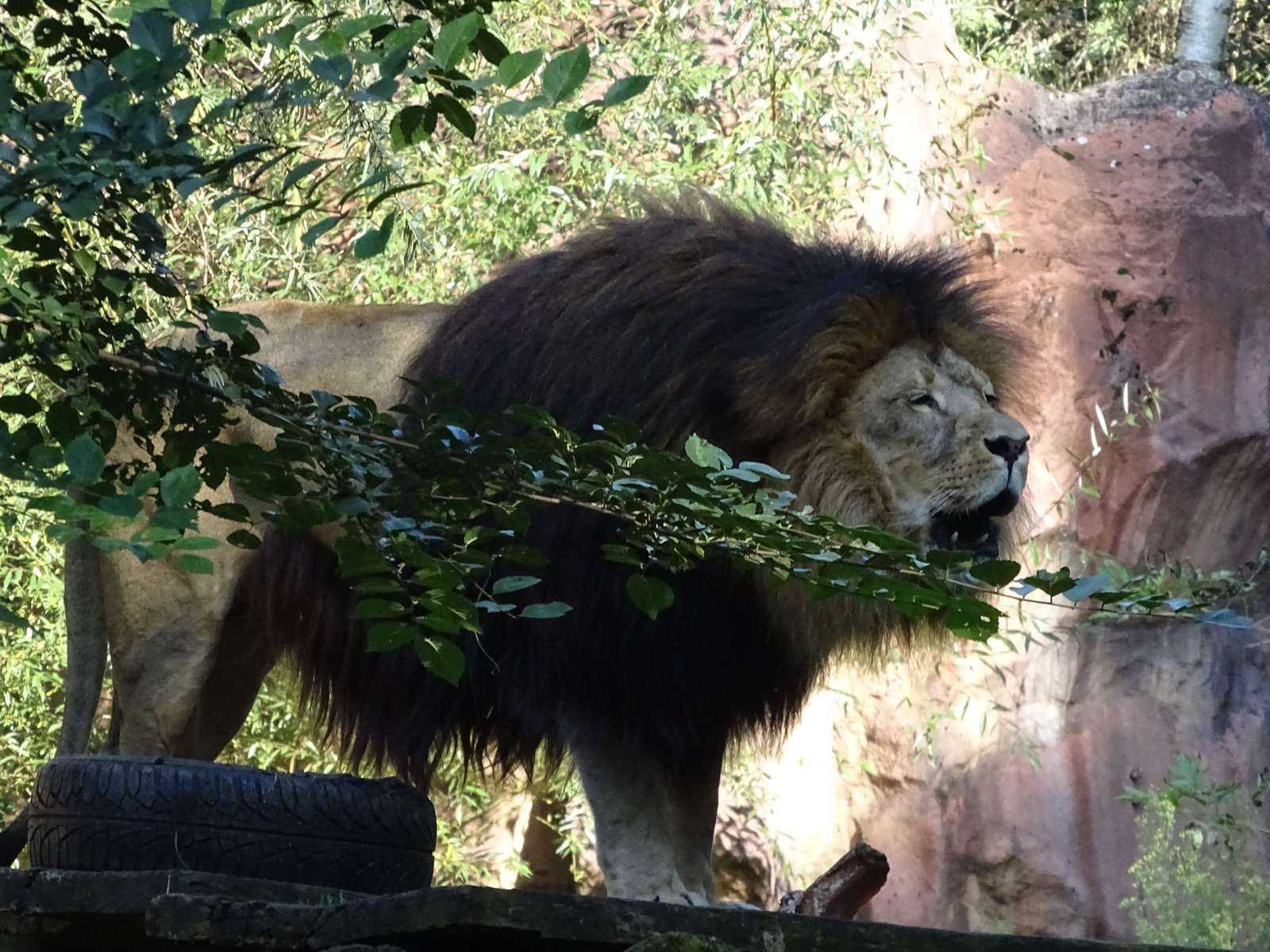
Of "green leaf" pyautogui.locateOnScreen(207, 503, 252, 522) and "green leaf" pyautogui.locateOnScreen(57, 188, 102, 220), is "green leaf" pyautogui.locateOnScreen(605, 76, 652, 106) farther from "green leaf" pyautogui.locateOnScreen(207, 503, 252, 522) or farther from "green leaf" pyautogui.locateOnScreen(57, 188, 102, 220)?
"green leaf" pyautogui.locateOnScreen(207, 503, 252, 522)

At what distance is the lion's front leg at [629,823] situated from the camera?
3.49 metres

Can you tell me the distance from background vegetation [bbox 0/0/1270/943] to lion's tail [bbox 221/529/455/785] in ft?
5.59

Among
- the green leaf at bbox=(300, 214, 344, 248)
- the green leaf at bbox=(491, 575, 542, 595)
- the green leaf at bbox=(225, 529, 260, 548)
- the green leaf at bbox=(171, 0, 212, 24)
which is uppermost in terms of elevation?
the green leaf at bbox=(171, 0, 212, 24)

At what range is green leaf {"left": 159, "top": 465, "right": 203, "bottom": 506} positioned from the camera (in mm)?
1772

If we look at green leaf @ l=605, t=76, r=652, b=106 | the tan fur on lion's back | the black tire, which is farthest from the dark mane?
green leaf @ l=605, t=76, r=652, b=106

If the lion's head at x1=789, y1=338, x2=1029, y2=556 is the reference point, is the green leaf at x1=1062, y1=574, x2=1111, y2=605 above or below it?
below

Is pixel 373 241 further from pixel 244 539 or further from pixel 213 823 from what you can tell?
pixel 213 823

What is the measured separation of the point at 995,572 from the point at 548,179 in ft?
14.3

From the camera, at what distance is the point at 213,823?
261cm

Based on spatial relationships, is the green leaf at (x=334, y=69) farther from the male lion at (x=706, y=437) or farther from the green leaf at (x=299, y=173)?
the male lion at (x=706, y=437)

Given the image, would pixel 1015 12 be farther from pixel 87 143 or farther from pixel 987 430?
pixel 87 143

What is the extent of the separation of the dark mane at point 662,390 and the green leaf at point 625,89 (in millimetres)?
1924

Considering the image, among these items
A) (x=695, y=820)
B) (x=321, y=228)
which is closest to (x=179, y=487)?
(x=321, y=228)

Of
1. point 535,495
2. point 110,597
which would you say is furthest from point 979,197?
point 535,495
